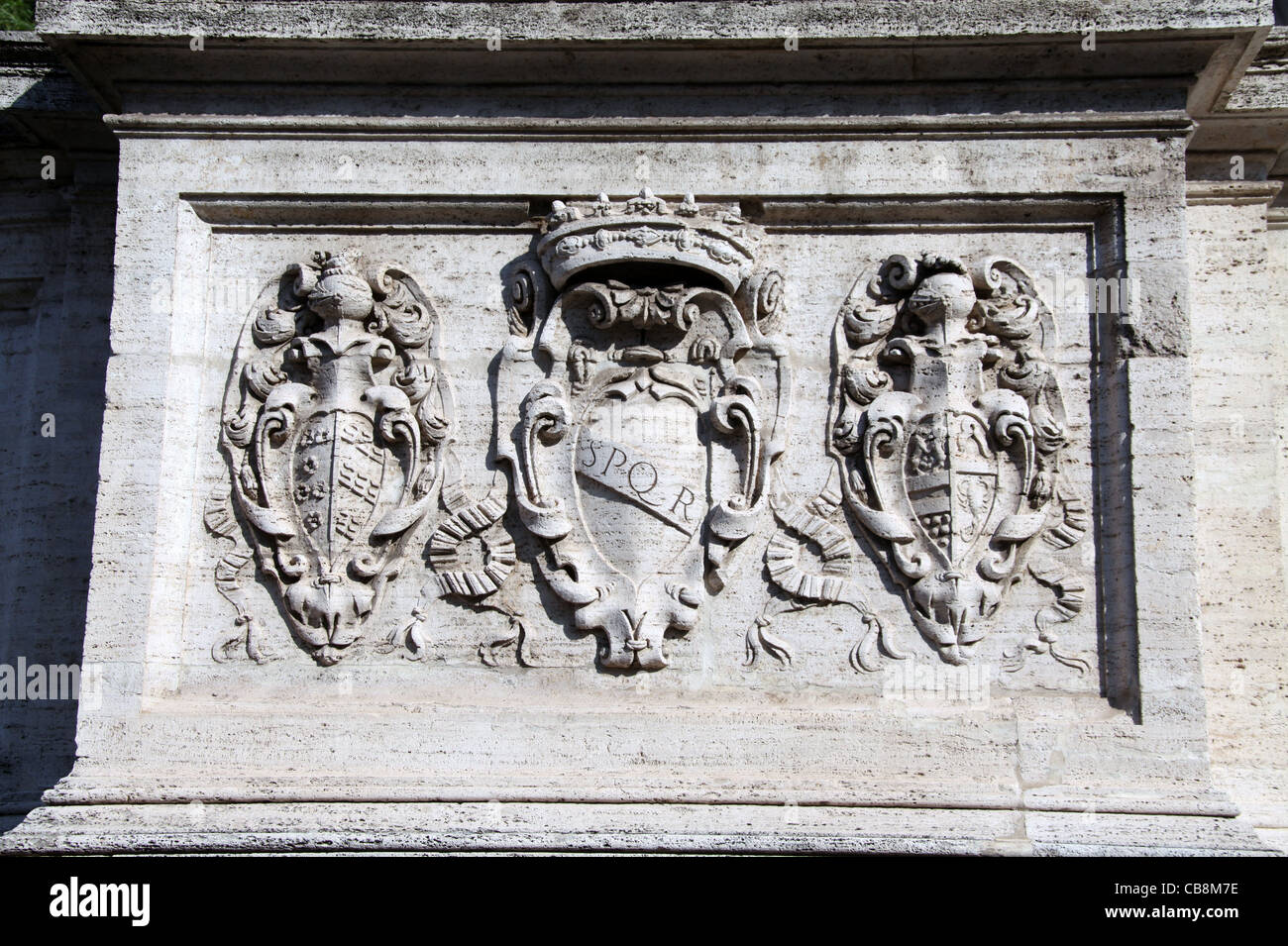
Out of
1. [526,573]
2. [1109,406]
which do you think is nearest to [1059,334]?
[1109,406]

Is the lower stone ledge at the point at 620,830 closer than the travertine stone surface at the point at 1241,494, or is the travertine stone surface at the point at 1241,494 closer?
the lower stone ledge at the point at 620,830

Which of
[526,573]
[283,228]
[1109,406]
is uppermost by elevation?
[283,228]

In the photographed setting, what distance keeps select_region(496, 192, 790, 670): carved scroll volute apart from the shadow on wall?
6.74 feet

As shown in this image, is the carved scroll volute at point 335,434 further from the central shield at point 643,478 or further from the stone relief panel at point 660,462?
the central shield at point 643,478

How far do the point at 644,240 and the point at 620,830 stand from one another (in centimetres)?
227

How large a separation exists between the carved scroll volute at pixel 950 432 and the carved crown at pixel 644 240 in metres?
0.55

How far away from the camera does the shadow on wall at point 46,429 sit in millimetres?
6484

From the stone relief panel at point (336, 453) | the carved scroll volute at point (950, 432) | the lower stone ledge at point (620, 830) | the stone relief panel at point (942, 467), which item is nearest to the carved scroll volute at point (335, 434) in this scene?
the stone relief panel at point (336, 453)

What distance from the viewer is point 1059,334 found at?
620 cm

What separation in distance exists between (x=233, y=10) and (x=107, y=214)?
1.28 m

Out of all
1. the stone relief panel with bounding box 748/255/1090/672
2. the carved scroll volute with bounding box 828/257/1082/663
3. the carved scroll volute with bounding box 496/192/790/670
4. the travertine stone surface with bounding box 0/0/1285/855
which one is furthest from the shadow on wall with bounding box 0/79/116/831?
the carved scroll volute with bounding box 828/257/1082/663

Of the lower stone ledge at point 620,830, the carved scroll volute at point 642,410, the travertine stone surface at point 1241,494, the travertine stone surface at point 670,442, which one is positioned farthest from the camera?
the travertine stone surface at point 1241,494

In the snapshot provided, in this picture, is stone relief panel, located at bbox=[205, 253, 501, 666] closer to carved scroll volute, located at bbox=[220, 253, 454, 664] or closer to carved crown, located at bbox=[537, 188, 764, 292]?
carved scroll volute, located at bbox=[220, 253, 454, 664]

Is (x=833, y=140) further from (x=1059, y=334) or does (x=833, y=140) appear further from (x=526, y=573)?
(x=526, y=573)
